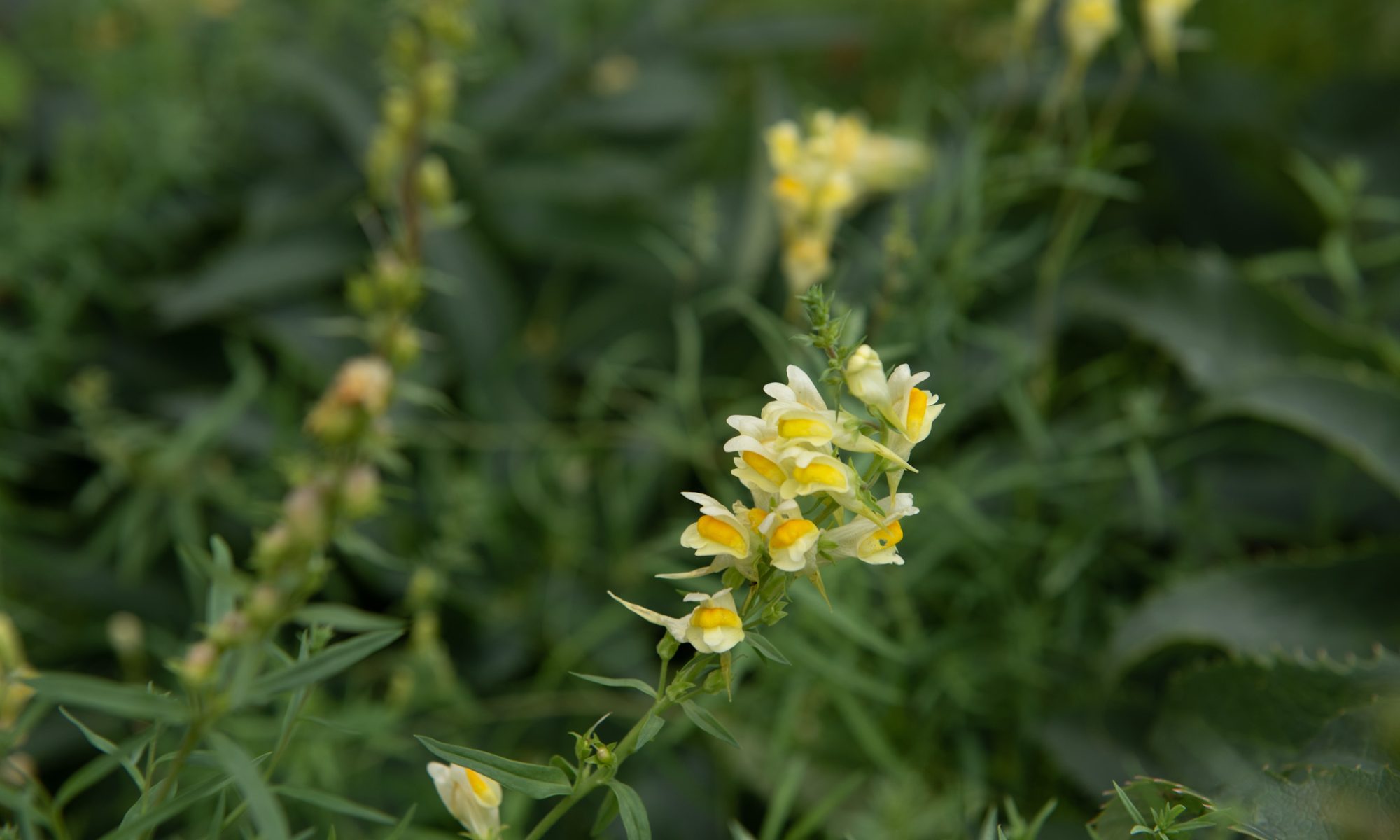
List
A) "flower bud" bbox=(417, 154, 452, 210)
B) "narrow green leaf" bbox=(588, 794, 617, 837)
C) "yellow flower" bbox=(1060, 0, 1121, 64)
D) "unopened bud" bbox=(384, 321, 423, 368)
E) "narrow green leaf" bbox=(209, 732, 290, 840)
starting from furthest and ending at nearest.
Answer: "yellow flower" bbox=(1060, 0, 1121, 64), "flower bud" bbox=(417, 154, 452, 210), "unopened bud" bbox=(384, 321, 423, 368), "narrow green leaf" bbox=(588, 794, 617, 837), "narrow green leaf" bbox=(209, 732, 290, 840)

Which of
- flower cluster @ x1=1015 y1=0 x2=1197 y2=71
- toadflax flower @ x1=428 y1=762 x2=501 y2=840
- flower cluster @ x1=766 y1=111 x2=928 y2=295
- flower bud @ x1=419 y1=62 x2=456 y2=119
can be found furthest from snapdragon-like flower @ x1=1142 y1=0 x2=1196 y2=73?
toadflax flower @ x1=428 y1=762 x2=501 y2=840

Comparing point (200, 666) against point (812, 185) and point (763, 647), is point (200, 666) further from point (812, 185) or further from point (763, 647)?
point (812, 185)

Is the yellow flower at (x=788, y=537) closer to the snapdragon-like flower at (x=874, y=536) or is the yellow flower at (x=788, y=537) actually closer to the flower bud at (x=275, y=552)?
the snapdragon-like flower at (x=874, y=536)

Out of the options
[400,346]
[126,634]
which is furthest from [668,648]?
[126,634]

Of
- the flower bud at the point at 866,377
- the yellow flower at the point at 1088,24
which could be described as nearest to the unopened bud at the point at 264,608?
the flower bud at the point at 866,377

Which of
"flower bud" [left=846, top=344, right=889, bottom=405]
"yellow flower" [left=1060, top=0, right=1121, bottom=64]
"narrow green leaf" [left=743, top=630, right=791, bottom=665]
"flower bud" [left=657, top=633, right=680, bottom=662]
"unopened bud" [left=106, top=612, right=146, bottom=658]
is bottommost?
"unopened bud" [left=106, top=612, right=146, bottom=658]

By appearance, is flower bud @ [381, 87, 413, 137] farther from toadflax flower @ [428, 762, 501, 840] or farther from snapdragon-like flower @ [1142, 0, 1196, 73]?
snapdragon-like flower @ [1142, 0, 1196, 73]
